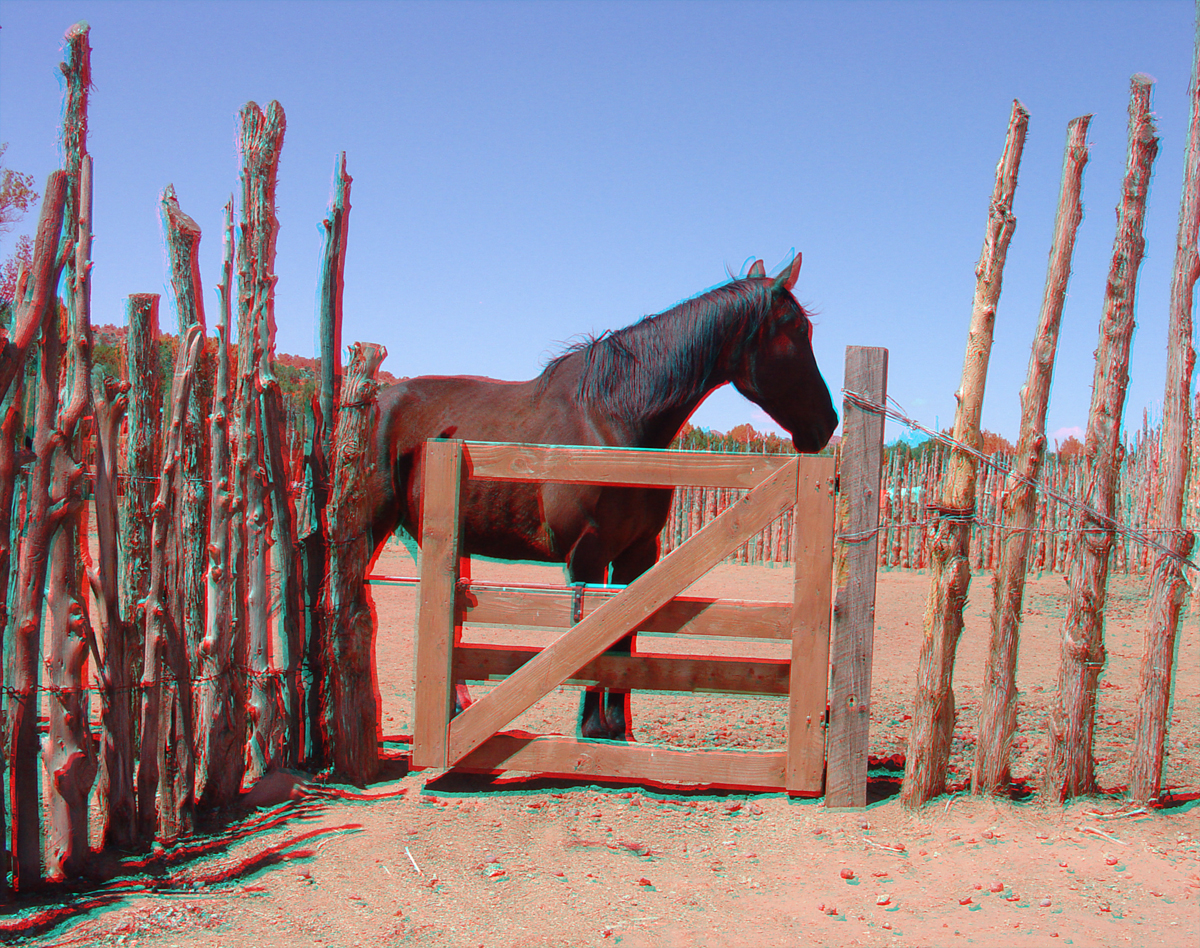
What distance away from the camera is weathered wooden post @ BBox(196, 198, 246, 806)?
3373 millimetres

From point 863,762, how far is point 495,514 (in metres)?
2.26

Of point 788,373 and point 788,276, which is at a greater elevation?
point 788,276

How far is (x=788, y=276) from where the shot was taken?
4.07 m

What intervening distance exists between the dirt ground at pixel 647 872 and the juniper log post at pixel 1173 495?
287mm

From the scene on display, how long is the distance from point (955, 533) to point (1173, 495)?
951 millimetres

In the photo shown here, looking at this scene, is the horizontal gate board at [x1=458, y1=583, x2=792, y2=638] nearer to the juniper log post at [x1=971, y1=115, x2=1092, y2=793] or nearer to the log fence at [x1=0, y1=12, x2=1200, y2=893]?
the log fence at [x1=0, y1=12, x2=1200, y2=893]

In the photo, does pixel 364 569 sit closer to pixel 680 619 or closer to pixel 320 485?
pixel 320 485

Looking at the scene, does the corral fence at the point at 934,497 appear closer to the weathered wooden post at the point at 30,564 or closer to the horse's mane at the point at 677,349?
the horse's mane at the point at 677,349

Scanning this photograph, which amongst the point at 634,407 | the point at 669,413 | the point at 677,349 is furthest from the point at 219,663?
the point at 677,349

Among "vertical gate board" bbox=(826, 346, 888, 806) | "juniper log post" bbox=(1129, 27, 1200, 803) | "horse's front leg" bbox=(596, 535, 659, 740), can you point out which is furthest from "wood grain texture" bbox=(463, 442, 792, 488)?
"juniper log post" bbox=(1129, 27, 1200, 803)

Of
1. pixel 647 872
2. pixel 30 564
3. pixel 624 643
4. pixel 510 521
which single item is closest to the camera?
pixel 30 564

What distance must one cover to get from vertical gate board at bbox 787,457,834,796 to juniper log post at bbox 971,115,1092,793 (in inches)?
27.7

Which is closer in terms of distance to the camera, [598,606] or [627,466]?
[627,466]

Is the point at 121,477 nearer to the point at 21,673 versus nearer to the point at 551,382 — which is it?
the point at 21,673
